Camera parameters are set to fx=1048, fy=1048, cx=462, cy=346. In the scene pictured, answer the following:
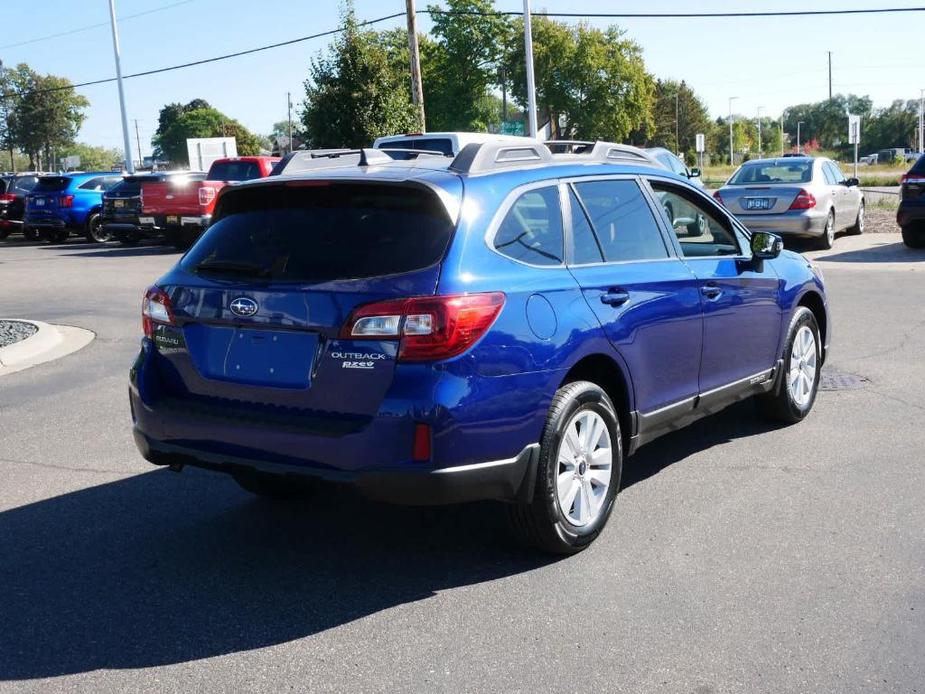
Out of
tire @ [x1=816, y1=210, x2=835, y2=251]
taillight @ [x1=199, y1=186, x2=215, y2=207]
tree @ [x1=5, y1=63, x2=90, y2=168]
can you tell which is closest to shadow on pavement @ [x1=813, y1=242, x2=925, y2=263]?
tire @ [x1=816, y1=210, x2=835, y2=251]

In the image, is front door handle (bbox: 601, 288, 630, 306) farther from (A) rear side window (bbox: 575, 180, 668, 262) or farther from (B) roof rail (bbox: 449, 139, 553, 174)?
(B) roof rail (bbox: 449, 139, 553, 174)

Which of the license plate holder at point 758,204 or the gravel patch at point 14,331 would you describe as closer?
the gravel patch at point 14,331

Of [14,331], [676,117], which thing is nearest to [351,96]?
[14,331]

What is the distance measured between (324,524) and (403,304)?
158 centimetres

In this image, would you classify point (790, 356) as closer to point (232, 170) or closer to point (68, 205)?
point (232, 170)

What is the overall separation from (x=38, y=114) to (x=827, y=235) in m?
110

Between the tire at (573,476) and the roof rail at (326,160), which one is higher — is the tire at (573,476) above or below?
below

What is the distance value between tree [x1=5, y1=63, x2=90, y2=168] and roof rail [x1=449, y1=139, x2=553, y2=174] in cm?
11595

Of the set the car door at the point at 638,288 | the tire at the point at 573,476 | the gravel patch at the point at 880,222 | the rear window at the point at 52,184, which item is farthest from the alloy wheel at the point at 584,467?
the rear window at the point at 52,184

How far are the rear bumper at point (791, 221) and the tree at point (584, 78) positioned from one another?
250ft

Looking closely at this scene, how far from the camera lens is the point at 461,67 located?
91250 millimetres

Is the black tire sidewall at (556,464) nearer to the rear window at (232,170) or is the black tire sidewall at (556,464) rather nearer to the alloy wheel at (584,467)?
the alloy wheel at (584,467)

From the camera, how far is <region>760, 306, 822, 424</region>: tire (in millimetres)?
6547

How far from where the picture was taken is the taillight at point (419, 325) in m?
3.92
